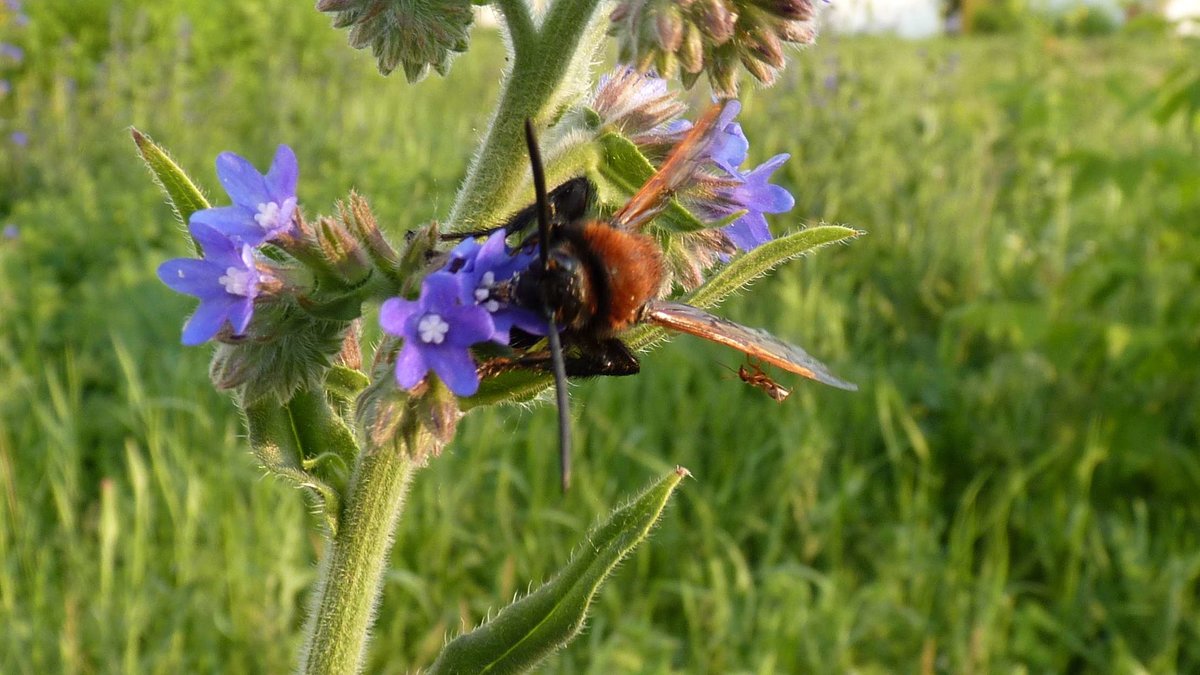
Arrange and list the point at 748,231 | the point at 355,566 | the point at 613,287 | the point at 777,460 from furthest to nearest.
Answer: the point at 777,460, the point at 748,231, the point at 355,566, the point at 613,287

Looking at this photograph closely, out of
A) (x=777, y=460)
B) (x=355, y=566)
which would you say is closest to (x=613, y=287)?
(x=355, y=566)

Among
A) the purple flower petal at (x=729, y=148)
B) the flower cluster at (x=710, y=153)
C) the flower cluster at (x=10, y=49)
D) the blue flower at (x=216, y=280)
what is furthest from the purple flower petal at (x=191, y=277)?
the flower cluster at (x=10, y=49)

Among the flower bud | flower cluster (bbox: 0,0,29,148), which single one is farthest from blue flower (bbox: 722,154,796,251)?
flower cluster (bbox: 0,0,29,148)

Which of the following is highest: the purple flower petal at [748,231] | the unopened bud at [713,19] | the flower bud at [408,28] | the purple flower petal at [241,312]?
the unopened bud at [713,19]

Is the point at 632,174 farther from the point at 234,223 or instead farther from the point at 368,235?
the point at 234,223

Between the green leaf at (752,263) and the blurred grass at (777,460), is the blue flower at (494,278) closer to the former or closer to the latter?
the green leaf at (752,263)

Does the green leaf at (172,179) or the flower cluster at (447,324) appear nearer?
the flower cluster at (447,324)

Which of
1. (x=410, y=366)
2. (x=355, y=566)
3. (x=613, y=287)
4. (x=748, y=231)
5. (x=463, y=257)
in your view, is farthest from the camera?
(x=748, y=231)
